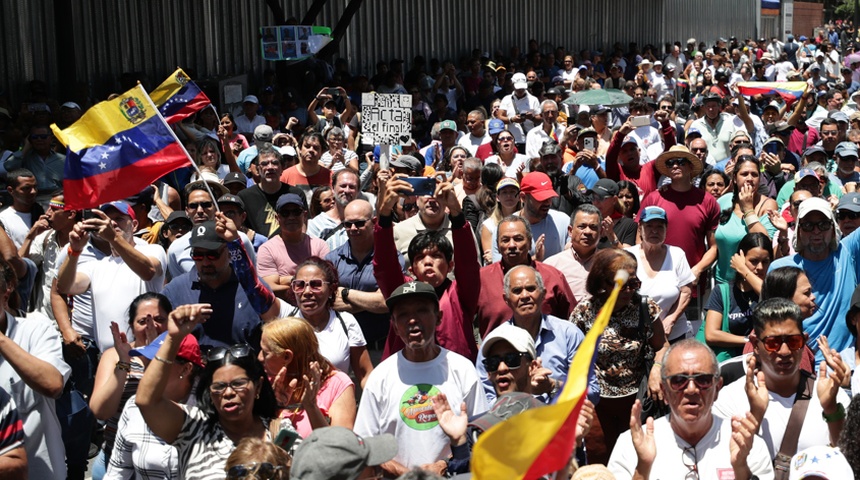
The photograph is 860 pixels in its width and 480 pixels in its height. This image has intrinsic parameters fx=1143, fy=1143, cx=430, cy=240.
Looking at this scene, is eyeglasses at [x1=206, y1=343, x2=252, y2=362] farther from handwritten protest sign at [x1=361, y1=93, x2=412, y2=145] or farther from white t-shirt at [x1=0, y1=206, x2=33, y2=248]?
handwritten protest sign at [x1=361, y1=93, x2=412, y2=145]

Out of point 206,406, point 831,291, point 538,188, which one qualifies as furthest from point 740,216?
point 206,406

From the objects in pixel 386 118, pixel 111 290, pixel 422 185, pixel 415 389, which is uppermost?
pixel 386 118

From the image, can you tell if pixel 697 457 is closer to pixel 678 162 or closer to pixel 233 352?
pixel 233 352

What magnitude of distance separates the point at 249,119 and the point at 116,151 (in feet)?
24.6

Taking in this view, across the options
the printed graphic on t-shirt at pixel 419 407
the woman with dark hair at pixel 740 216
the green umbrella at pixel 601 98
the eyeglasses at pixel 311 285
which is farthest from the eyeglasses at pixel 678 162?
the green umbrella at pixel 601 98

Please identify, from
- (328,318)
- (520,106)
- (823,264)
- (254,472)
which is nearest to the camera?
(254,472)

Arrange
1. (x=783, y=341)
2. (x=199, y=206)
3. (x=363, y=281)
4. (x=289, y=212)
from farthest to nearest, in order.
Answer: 1. (x=199, y=206)
2. (x=289, y=212)
3. (x=363, y=281)
4. (x=783, y=341)

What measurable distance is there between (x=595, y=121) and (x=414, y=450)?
8113mm

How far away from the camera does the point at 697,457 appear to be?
184 inches

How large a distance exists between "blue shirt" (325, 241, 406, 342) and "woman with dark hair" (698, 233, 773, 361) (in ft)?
6.44

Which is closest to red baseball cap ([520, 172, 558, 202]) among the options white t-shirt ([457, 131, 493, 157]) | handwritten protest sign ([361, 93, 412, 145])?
handwritten protest sign ([361, 93, 412, 145])

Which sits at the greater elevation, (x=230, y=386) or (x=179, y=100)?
(x=179, y=100)

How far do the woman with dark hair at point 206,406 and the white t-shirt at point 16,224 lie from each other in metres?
3.83

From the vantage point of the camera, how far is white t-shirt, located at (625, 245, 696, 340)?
7.25 metres
